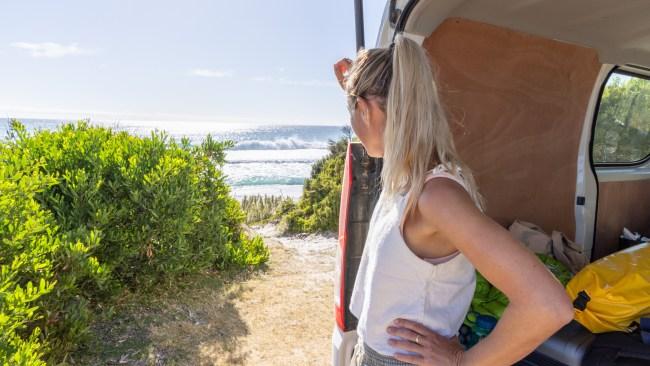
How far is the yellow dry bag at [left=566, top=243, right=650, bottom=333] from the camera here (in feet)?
5.88

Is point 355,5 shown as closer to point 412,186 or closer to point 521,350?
point 412,186

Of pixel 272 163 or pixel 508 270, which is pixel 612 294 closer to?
pixel 508 270

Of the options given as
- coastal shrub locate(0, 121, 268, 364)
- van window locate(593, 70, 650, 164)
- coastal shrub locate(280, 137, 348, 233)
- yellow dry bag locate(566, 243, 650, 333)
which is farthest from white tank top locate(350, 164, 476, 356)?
coastal shrub locate(280, 137, 348, 233)

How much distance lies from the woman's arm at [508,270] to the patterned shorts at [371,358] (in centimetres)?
29

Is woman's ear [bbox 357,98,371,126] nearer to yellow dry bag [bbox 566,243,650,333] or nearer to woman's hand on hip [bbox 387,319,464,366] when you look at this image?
woman's hand on hip [bbox 387,319,464,366]

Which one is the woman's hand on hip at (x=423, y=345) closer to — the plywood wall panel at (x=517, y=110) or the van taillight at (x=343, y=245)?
the van taillight at (x=343, y=245)

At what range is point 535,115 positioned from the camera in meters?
2.76

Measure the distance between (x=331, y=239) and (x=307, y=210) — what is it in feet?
2.76

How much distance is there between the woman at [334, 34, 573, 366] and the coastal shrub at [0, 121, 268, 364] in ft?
5.89

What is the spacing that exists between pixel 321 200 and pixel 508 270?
21.8ft

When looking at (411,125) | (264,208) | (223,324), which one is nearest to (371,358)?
(411,125)

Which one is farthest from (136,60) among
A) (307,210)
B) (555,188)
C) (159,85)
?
(555,188)

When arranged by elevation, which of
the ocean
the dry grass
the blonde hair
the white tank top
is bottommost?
the ocean

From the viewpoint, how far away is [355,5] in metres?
1.65
